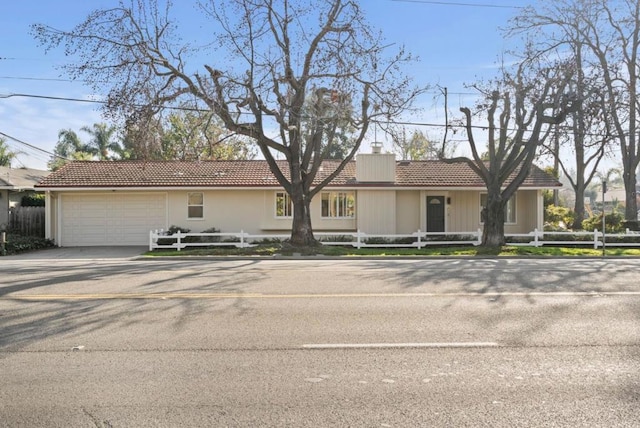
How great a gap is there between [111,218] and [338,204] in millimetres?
10852

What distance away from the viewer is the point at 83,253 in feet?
71.9

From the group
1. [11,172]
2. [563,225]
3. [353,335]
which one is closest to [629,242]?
[563,225]

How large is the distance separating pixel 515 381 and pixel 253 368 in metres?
2.60

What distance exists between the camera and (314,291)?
33.8ft

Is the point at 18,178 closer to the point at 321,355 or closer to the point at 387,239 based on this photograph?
the point at 387,239

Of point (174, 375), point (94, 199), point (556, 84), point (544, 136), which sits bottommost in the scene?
point (174, 375)

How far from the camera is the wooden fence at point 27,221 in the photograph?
26797 mm

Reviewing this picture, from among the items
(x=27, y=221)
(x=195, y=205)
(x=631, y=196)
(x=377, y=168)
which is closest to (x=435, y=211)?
(x=377, y=168)

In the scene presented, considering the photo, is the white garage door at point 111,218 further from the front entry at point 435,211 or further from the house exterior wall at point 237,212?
the front entry at point 435,211

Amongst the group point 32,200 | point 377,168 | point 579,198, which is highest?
point 377,168

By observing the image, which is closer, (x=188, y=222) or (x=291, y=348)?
(x=291, y=348)

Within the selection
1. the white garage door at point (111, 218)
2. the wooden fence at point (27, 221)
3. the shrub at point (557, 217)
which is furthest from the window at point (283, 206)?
the shrub at point (557, 217)

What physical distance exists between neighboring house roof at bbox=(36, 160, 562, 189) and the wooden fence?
8.48 ft

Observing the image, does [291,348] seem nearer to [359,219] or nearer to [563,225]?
[359,219]
